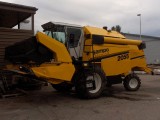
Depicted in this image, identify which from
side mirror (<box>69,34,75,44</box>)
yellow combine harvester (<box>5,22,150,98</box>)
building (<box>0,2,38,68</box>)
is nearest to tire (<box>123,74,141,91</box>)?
yellow combine harvester (<box>5,22,150,98</box>)

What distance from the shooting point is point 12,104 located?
10320 mm

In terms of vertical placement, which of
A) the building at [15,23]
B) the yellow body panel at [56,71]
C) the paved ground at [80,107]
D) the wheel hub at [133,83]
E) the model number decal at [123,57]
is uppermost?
the building at [15,23]

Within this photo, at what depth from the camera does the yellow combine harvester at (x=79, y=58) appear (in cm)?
1012

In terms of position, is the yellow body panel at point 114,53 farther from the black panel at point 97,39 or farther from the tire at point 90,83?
the tire at point 90,83

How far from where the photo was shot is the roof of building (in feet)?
43.9

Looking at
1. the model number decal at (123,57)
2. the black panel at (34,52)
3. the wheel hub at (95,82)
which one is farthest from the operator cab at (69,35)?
the model number decal at (123,57)

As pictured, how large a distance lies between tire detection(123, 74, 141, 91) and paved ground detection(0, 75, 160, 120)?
3.82ft

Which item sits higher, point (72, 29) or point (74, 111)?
point (72, 29)

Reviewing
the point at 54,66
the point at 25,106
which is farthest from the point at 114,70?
the point at 25,106

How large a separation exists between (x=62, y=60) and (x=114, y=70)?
309cm

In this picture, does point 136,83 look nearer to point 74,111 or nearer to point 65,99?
point 65,99

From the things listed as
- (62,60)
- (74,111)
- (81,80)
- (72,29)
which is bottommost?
(74,111)

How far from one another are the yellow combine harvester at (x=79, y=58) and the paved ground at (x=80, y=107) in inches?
27.6

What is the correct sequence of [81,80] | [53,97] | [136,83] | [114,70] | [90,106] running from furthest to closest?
1. [136,83]
2. [114,70]
3. [53,97]
4. [81,80]
5. [90,106]
